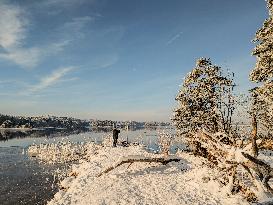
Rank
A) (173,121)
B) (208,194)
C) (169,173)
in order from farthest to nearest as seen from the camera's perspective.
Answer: (173,121) → (169,173) → (208,194)

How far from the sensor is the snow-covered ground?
12320 mm

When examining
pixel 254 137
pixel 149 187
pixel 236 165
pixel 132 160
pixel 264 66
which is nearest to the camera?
pixel 254 137

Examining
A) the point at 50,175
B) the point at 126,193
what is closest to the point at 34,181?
the point at 50,175

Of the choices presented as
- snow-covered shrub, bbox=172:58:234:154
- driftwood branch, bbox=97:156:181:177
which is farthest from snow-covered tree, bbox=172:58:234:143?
driftwood branch, bbox=97:156:181:177

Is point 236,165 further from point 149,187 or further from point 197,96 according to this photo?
point 197,96

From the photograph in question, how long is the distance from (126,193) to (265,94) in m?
12.5

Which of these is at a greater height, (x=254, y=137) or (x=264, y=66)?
(x=264, y=66)

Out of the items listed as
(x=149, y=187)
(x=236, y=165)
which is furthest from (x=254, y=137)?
(x=149, y=187)

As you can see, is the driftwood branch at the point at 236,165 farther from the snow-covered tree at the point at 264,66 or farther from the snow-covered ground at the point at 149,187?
the snow-covered tree at the point at 264,66

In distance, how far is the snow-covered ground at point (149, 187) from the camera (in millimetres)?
12320

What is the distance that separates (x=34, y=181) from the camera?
25.6 meters

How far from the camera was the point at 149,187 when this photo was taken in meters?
13.8

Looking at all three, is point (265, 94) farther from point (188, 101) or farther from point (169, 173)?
point (188, 101)

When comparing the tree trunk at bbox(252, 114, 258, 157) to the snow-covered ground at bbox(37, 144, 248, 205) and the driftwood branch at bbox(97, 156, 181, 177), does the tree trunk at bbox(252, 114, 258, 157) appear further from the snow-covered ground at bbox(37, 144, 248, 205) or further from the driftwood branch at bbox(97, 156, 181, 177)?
the driftwood branch at bbox(97, 156, 181, 177)
